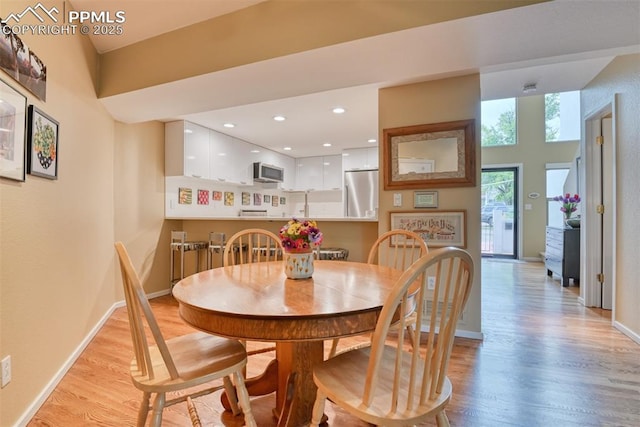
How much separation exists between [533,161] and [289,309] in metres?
7.20

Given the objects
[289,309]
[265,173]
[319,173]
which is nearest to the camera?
[289,309]

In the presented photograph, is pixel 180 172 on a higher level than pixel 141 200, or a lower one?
higher

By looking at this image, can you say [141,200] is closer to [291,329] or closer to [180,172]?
[180,172]

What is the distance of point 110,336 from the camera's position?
264 cm

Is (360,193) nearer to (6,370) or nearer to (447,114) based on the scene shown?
(447,114)

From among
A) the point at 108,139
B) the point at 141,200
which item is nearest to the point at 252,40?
the point at 108,139

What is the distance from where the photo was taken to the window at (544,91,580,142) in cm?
621

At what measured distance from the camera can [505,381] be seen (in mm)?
1911

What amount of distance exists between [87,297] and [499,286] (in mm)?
4724

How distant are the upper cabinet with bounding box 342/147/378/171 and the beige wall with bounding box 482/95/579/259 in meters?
3.41

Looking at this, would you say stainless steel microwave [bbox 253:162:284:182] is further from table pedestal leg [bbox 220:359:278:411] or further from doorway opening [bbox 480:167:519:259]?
doorway opening [bbox 480:167:519:259]

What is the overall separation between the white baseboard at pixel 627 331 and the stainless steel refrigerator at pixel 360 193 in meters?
3.09

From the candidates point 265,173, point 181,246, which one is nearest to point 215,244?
point 181,246

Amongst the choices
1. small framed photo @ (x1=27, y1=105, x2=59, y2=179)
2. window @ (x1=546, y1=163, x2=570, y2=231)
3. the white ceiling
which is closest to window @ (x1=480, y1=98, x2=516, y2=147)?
window @ (x1=546, y1=163, x2=570, y2=231)
